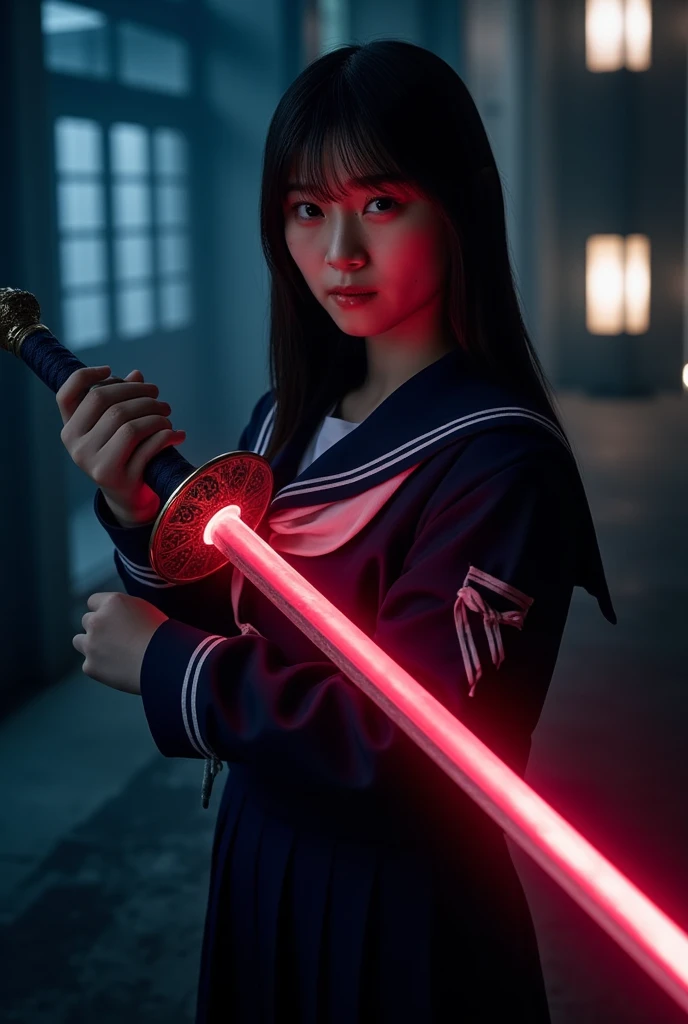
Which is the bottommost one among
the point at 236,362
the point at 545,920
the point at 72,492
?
the point at 545,920

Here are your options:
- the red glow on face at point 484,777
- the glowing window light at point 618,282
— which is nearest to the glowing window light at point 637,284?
the glowing window light at point 618,282

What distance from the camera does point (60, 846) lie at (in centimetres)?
242

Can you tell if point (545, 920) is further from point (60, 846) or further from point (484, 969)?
point (484, 969)

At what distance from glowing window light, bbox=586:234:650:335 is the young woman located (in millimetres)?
8353

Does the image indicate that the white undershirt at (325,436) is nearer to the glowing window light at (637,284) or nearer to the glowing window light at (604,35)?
the glowing window light at (637,284)

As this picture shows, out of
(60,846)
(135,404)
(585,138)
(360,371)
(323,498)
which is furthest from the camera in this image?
(585,138)

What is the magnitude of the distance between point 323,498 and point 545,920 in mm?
1502

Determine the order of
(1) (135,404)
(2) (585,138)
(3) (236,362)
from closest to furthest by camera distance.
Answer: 1. (1) (135,404)
2. (3) (236,362)
3. (2) (585,138)

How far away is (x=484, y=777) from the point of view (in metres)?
0.64

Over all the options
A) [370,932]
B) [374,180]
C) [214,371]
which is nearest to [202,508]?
[374,180]

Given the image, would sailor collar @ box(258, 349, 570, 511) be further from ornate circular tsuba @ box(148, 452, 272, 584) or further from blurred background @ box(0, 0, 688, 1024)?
blurred background @ box(0, 0, 688, 1024)

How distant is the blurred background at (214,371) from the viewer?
2.19 metres

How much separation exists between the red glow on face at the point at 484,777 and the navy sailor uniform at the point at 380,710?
112 millimetres

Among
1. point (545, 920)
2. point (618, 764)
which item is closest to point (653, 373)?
point (618, 764)
